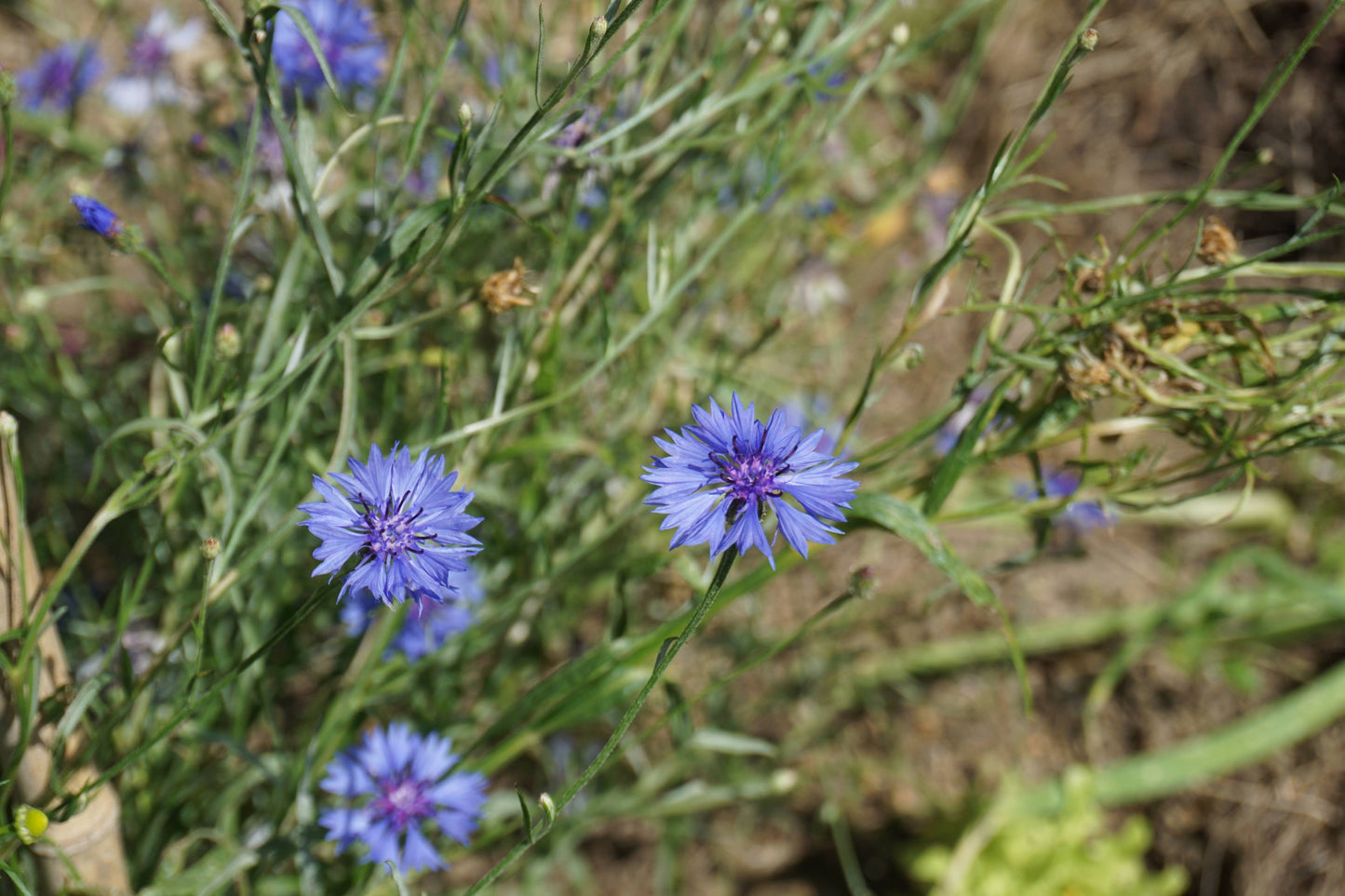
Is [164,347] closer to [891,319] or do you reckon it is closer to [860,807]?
[860,807]

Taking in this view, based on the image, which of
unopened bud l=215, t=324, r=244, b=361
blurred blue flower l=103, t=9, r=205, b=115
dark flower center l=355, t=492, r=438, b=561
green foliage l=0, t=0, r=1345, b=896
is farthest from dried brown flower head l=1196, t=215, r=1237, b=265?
blurred blue flower l=103, t=9, r=205, b=115

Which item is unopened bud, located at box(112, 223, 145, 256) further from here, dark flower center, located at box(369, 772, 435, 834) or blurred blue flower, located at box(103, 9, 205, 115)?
blurred blue flower, located at box(103, 9, 205, 115)

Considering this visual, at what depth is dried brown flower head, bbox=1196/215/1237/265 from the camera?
0.73 meters

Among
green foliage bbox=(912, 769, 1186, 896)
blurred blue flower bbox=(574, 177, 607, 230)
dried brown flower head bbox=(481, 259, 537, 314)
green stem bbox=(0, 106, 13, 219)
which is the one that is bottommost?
green foliage bbox=(912, 769, 1186, 896)

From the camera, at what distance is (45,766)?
2.28 ft

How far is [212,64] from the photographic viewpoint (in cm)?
113

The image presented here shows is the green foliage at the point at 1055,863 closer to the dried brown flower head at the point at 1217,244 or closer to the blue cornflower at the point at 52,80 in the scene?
the dried brown flower head at the point at 1217,244

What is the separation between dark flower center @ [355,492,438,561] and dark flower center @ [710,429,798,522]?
174 mm

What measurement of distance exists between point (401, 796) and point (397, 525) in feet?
1.26

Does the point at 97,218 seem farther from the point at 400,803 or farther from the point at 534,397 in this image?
the point at 400,803

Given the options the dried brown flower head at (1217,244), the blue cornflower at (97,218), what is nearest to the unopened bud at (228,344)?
the blue cornflower at (97,218)

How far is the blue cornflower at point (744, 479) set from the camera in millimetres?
558

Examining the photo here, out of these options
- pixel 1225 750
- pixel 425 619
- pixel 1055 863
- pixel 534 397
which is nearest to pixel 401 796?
pixel 425 619

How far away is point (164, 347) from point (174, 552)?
35 cm
